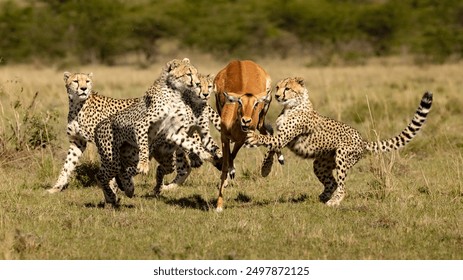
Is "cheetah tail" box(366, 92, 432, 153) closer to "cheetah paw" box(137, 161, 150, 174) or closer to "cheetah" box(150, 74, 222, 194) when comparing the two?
"cheetah" box(150, 74, 222, 194)

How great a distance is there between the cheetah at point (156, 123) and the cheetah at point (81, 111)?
0.86 metres

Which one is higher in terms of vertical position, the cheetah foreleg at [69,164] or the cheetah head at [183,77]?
the cheetah head at [183,77]

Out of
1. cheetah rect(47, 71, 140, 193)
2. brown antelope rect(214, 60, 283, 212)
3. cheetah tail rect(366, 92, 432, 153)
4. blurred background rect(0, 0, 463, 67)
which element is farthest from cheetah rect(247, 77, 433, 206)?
blurred background rect(0, 0, 463, 67)

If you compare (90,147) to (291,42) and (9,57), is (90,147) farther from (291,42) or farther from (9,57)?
(291,42)

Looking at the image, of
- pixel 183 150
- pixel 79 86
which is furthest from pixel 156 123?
pixel 79 86

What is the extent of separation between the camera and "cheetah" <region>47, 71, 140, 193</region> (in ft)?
30.5

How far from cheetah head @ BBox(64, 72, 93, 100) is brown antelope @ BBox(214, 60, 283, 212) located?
1.36m

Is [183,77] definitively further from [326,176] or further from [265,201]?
[326,176]

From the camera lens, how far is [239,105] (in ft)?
26.2

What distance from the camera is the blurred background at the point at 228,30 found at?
3475 centimetres

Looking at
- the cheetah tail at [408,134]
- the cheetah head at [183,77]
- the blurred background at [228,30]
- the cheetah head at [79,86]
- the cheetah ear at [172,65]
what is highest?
the cheetah ear at [172,65]

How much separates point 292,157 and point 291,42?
28.3 meters

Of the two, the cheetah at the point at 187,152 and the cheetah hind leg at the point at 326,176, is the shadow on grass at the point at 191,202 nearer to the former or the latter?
the cheetah at the point at 187,152

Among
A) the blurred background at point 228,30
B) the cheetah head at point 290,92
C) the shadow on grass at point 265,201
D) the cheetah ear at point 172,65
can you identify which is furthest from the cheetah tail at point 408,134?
the blurred background at point 228,30
